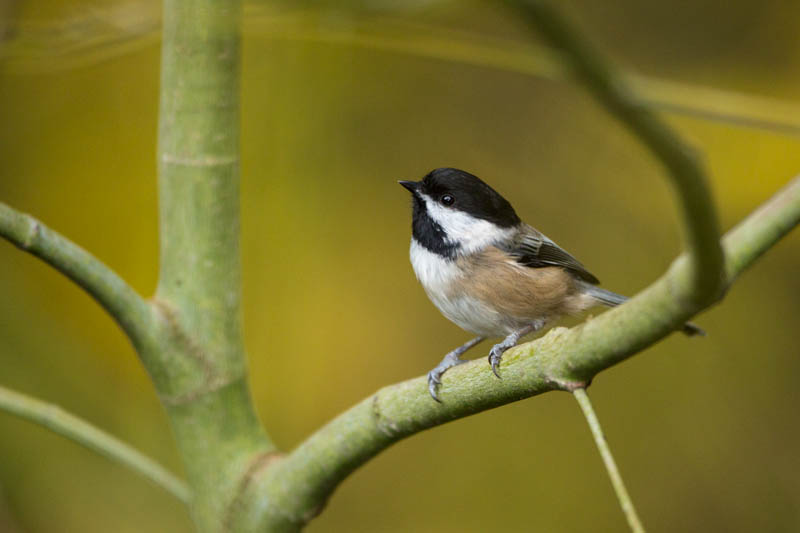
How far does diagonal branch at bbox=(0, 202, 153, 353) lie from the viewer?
3.58 feet

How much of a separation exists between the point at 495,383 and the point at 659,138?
0.48 m

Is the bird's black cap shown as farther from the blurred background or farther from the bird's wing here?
the blurred background

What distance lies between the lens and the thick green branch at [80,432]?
1.35m

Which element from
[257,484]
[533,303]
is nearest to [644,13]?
[533,303]

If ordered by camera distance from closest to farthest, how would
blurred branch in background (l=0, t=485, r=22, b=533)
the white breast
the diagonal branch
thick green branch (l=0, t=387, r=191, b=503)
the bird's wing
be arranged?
the diagonal branch
thick green branch (l=0, t=387, r=191, b=503)
the white breast
the bird's wing
blurred branch in background (l=0, t=485, r=22, b=533)

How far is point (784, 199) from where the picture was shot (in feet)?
2.58

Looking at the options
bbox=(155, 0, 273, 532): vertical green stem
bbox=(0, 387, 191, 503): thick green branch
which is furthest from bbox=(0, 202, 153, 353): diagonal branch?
bbox=(0, 387, 191, 503): thick green branch

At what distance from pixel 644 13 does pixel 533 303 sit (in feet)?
4.70

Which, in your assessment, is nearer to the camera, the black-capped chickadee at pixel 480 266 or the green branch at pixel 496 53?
the green branch at pixel 496 53

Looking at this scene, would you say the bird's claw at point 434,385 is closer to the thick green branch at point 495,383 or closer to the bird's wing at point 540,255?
the thick green branch at point 495,383

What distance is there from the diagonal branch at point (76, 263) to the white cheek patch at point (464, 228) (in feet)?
2.76

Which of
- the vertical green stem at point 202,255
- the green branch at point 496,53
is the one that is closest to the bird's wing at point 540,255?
the green branch at point 496,53

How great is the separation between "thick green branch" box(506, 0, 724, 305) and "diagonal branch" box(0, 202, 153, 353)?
2.61 ft

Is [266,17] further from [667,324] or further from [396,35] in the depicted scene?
[667,324]
